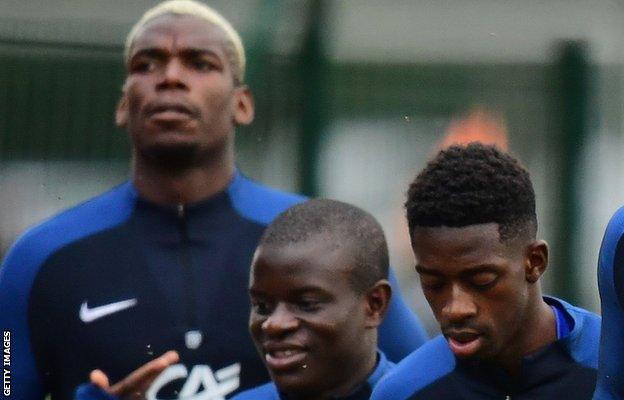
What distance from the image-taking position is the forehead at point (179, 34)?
329 centimetres

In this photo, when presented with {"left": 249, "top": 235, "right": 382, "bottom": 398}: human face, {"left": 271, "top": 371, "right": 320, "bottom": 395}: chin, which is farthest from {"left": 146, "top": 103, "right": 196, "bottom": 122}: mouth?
{"left": 271, "top": 371, "right": 320, "bottom": 395}: chin

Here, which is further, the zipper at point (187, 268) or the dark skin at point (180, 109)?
the dark skin at point (180, 109)

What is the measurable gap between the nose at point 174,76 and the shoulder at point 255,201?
0.26 metres

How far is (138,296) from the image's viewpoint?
10.3 feet

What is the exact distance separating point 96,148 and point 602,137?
161 centimetres

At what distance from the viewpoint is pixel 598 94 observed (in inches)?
177

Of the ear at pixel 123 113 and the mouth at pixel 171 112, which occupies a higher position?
the mouth at pixel 171 112

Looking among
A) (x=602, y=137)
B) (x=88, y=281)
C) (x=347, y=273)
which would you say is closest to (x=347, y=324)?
(x=347, y=273)

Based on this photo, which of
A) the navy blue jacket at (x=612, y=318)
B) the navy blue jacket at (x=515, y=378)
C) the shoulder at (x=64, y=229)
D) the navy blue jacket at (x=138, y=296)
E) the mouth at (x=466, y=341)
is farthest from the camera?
the shoulder at (x=64, y=229)

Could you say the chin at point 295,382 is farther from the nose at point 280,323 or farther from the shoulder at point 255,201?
the shoulder at point 255,201

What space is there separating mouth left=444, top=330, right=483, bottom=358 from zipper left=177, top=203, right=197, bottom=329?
0.69 m

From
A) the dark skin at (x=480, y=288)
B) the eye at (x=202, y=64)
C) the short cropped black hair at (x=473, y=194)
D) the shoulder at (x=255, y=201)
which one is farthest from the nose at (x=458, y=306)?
the eye at (x=202, y=64)

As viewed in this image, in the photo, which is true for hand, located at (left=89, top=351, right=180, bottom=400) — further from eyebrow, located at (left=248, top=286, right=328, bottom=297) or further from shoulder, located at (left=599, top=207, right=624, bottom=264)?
shoulder, located at (left=599, top=207, right=624, bottom=264)

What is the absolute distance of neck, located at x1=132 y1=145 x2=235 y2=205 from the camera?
3240 mm
